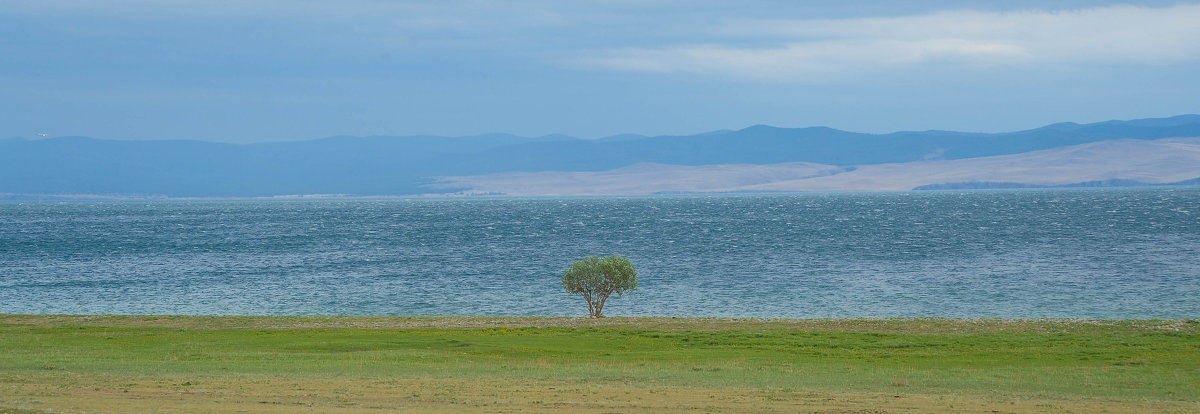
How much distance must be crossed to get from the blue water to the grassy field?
1635cm

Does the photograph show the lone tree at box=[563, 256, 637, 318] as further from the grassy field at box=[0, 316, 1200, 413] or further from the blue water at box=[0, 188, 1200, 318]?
the blue water at box=[0, 188, 1200, 318]

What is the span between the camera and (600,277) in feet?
142

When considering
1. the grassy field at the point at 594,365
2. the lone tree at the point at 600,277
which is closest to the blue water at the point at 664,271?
the lone tree at the point at 600,277

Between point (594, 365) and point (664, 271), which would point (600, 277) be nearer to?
point (594, 365)

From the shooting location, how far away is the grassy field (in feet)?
63.3

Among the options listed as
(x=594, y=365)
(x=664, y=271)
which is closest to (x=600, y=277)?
(x=594, y=365)

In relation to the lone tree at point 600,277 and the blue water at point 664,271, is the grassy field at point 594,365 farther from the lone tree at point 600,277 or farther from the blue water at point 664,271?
the blue water at point 664,271

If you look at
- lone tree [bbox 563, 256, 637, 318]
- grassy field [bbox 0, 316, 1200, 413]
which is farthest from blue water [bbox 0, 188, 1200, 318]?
grassy field [bbox 0, 316, 1200, 413]

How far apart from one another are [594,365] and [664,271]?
150 ft

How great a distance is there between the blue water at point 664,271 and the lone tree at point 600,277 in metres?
7.54

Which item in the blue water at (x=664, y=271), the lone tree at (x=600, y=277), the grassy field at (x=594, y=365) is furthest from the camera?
the blue water at (x=664, y=271)

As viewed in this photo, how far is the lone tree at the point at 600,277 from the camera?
4312 centimetres

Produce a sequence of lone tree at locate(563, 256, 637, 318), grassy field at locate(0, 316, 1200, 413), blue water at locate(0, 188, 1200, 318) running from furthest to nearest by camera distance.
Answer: blue water at locate(0, 188, 1200, 318) → lone tree at locate(563, 256, 637, 318) → grassy field at locate(0, 316, 1200, 413)

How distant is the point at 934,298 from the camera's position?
56.2 meters
